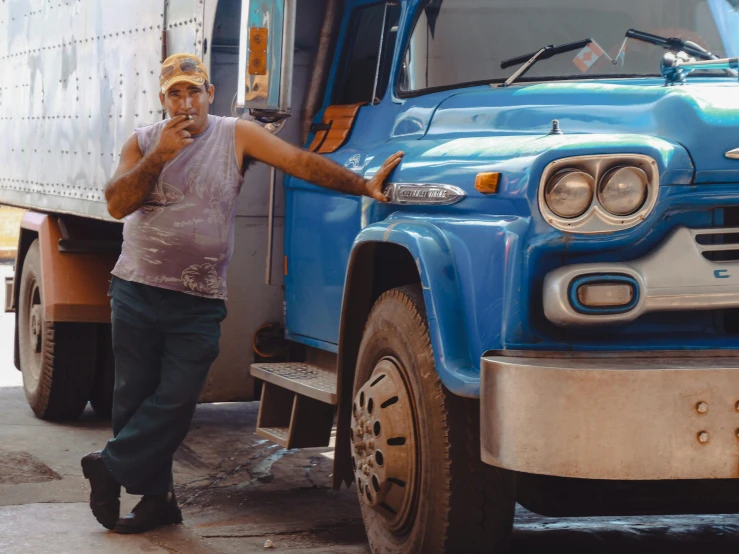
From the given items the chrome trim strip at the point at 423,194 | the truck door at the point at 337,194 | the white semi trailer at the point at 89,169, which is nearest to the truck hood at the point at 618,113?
the chrome trim strip at the point at 423,194

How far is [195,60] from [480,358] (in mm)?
2022

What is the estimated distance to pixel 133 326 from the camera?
218 inches

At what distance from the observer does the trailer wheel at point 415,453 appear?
437cm

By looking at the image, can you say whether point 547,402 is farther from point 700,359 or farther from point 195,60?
point 195,60

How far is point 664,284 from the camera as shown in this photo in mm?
3930

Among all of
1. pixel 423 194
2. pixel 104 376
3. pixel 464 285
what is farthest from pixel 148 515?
pixel 104 376

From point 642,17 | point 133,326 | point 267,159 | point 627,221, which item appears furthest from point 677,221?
point 133,326

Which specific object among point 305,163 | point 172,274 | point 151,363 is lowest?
point 151,363

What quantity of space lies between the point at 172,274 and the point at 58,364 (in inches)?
120

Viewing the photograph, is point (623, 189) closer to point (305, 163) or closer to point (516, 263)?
point (516, 263)

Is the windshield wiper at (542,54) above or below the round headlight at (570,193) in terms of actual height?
above

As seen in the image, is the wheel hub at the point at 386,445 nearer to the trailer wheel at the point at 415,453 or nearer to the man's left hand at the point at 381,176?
the trailer wheel at the point at 415,453

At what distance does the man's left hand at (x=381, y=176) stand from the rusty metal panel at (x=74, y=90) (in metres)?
1.65

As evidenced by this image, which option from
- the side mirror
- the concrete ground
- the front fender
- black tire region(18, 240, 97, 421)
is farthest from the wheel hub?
black tire region(18, 240, 97, 421)
